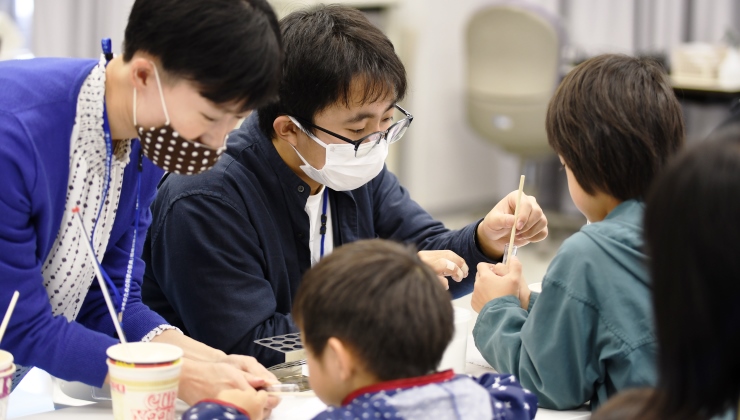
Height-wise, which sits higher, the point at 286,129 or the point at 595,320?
the point at 286,129

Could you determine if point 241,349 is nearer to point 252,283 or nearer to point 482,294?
point 252,283

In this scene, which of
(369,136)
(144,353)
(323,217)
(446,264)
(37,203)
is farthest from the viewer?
(323,217)

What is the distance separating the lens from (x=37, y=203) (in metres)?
1.28

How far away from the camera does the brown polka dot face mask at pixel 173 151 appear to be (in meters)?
1.36

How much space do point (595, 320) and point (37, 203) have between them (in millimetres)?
838

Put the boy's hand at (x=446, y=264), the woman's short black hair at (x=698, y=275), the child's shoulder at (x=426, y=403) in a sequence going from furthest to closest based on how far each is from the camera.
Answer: the boy's hand at (x=446, y=264) → the child's shoulder at (x=426, y=403) → the woman's short black hair at (x=698, y=275)

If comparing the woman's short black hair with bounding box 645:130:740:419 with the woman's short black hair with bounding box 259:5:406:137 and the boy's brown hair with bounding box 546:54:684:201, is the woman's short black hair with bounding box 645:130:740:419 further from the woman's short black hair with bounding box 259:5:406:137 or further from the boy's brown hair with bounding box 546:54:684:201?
the woman's short black hair with bounding box 259:5:406:137

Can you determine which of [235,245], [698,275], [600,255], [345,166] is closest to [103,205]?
[235,245]

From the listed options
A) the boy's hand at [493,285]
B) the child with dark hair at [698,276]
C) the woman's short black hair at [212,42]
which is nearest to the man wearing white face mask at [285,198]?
the boy's hand at [493,285]

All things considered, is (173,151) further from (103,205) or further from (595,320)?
(595,320)

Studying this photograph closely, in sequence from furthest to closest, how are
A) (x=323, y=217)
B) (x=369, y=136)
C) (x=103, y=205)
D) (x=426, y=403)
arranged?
(x=323, y=217)
(x=369, y=136)
(x=103, y=205)
(x=426, y=403)

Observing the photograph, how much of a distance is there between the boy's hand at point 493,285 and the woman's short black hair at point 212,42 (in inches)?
20.9

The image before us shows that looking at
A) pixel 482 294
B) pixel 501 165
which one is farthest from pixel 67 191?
pixel 501 165

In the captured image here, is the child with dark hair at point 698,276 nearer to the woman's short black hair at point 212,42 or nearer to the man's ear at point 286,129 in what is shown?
the woman's short black hair at point 212,42
